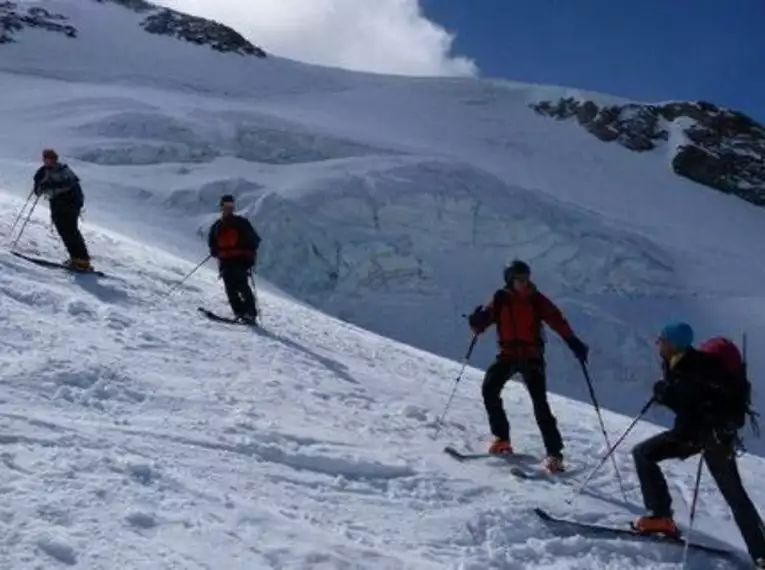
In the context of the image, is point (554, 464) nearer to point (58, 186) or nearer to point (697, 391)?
point (697, 391)

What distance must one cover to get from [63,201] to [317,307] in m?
16.2

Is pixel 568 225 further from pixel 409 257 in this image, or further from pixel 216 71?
pixel 216 71

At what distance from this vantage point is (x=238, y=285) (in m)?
12.4

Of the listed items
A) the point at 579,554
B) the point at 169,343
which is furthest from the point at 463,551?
the point at 169,343

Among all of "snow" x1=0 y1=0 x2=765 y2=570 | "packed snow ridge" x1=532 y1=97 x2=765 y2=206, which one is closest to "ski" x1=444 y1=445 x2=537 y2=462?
"snow" x1=0 y1=0 x2=765 y2=570

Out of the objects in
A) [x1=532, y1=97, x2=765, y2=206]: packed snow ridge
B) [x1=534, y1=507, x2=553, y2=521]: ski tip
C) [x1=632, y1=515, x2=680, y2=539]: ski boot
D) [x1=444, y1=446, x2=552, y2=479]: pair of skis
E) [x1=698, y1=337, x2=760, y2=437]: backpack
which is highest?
[x1=532, y1=97, x2=765, y2=206]: packed snow ridge

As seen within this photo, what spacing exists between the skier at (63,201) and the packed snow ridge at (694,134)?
4386 cm

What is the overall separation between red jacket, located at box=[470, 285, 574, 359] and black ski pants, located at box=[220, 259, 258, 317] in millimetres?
5157

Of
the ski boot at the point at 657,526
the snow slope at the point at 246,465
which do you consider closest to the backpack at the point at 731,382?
the ski boot at the point at 657,526

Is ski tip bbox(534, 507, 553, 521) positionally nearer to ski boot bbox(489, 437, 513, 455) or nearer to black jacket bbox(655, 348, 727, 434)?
black jacket bbox(655, 348, 727, 434)

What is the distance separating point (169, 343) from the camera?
974 cm

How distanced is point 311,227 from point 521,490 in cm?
2445

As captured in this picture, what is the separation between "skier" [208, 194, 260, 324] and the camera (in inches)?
485

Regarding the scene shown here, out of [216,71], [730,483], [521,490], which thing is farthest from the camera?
[216,71]
